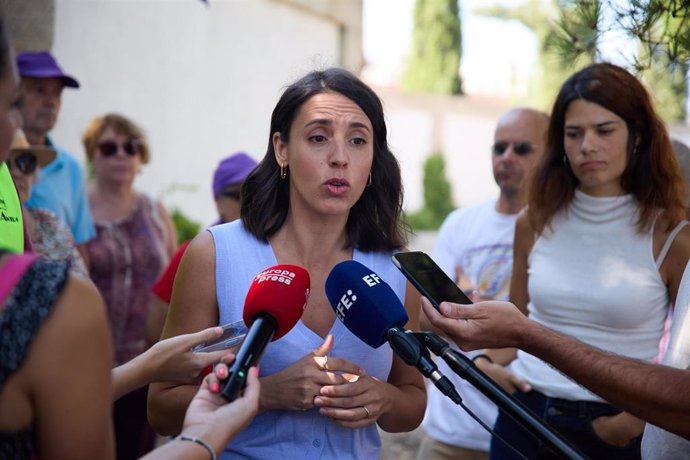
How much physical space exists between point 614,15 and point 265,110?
8822mm

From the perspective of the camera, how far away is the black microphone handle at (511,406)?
1.78m

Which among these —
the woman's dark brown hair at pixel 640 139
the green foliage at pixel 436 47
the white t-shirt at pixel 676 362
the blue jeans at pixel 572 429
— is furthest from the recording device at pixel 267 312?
the green foliage at pixel 436 47

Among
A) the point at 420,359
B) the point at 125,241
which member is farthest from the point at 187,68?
the point at 420,359

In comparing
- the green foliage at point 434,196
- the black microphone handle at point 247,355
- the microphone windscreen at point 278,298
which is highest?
the microphone windscreen at point 278,298

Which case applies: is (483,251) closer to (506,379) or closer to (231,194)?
(506,379)

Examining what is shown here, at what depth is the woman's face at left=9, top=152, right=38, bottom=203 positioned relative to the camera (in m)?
3.93

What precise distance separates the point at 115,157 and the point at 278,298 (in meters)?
4.29

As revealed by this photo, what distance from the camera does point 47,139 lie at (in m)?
5.17

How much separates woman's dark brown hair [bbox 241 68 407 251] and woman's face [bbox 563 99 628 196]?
904 millimetres

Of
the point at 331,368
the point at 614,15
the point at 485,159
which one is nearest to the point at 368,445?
the point at 331,368

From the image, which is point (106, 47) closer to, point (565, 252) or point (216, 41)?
point (216, 41)

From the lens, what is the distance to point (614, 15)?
10.1ft

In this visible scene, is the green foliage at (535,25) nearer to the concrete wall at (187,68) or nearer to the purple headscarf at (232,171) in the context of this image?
the concrete wall at (187,68)

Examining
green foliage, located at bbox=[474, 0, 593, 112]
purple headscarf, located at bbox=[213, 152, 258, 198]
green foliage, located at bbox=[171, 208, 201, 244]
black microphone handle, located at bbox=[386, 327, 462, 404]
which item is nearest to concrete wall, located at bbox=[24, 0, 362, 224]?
green foliage, located at bbox=[171, 208, 201, 244]
